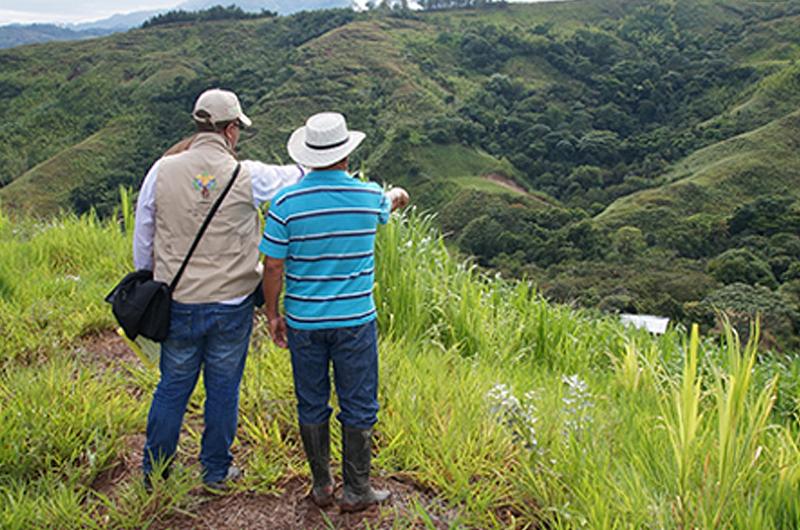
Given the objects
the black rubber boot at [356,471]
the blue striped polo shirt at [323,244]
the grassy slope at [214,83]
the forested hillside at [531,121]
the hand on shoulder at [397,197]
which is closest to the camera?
the blue striped polo shirt at [323,244]

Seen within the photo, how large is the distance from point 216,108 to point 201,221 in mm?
395

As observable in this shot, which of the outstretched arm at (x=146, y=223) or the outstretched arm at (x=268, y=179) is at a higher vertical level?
the outstretched arm at (x=268, y=179)

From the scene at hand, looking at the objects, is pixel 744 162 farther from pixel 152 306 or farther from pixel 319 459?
pixel 152 306

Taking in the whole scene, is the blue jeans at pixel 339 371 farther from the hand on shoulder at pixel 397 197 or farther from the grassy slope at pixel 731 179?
the grassy slope at pixel 731 179

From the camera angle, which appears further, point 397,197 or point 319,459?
point 397,197

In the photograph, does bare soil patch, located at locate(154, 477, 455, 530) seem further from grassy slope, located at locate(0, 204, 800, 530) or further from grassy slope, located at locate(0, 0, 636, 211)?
grassy slope, located at locate(0, 0, 636, 211)

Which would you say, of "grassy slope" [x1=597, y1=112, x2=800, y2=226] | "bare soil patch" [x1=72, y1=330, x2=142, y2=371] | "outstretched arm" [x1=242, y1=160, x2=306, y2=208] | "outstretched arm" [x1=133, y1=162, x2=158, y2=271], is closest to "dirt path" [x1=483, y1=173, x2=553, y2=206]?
"grassy slope" [x1=597, y1=112, x2=800, y2=226]

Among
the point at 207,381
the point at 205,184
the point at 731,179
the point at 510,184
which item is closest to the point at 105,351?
the point at 207,381

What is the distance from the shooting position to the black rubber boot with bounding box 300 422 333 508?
2.39 meters

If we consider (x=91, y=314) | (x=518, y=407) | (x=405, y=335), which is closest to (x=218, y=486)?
(x=518, y=407)

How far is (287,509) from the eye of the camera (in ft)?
7.95

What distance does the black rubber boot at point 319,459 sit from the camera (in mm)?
2391

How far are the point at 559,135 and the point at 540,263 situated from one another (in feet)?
113

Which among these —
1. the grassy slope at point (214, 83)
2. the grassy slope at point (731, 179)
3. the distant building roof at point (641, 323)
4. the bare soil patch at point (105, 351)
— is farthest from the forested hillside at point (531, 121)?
the bare soil patch at point (105, 351)
